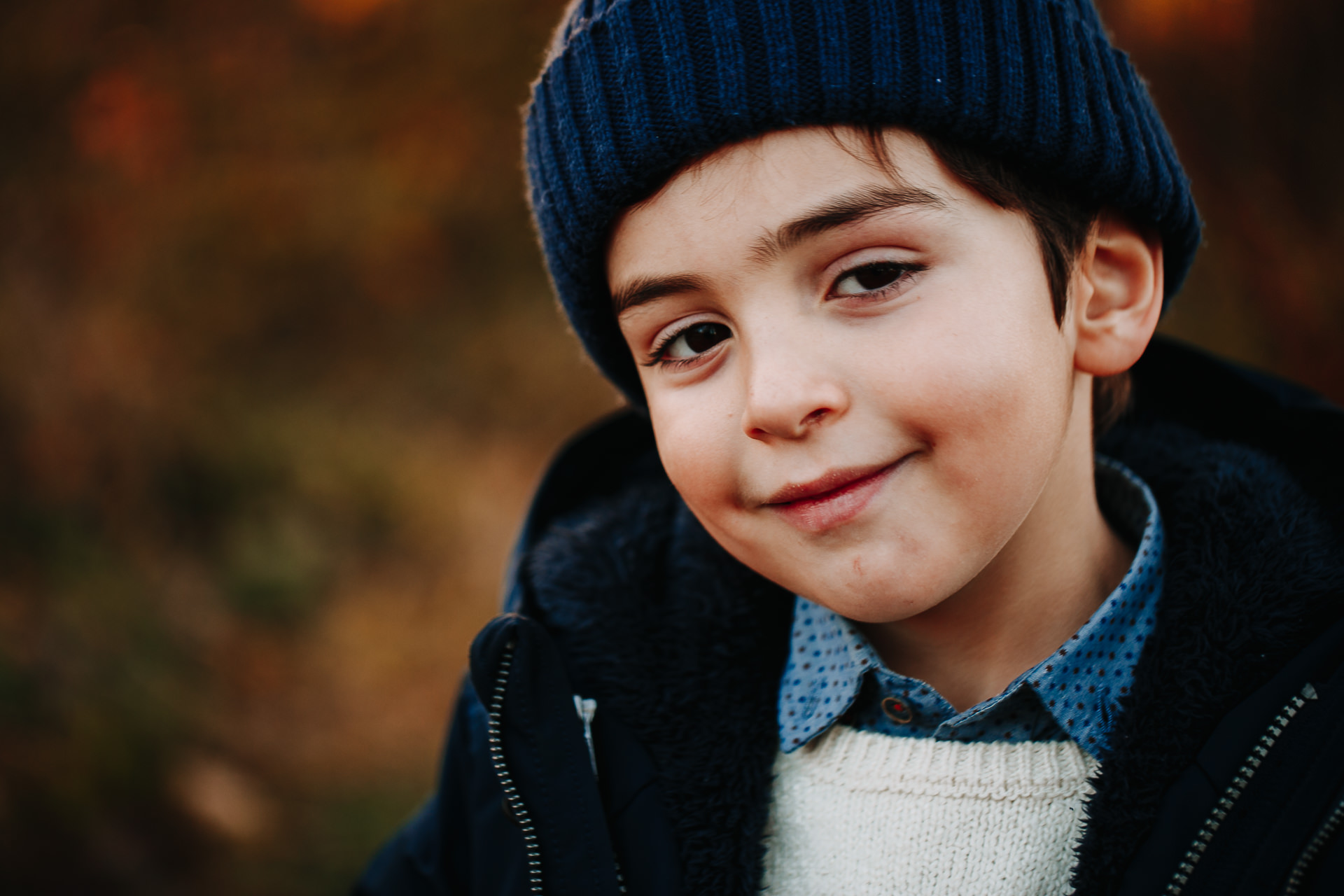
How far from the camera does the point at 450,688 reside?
289 centimetres

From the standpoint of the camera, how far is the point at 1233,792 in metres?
0.94

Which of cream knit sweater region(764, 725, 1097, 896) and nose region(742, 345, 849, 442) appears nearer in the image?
nose region(742, 345, 849, 442)

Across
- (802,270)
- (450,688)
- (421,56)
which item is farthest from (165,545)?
(802,270)

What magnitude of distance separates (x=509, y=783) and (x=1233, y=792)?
0.87 meters

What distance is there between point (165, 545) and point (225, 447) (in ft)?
1.18

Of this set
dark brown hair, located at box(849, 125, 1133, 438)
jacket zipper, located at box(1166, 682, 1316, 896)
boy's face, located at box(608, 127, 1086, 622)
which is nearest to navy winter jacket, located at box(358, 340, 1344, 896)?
jacket zipper, located at box(1166, 682, 1316, 896)

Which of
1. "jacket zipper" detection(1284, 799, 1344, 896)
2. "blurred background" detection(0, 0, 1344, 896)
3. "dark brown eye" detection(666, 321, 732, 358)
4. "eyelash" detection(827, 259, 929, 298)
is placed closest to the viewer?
"jacket zipper" detection(1284, 799, 1344, 896)

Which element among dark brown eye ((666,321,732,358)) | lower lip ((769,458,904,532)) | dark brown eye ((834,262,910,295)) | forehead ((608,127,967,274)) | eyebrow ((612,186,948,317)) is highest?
forehead ((608,127,967,274))

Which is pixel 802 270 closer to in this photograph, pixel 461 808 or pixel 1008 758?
pixel 1008 758

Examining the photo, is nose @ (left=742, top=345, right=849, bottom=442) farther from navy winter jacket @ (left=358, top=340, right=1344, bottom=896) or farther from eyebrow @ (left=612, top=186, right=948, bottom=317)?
navy winter jacket @ (left=358, top=340, right=1344, bottom=896)

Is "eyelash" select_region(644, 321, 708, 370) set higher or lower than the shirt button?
higher

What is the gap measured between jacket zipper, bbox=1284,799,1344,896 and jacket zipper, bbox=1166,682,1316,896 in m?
0.07

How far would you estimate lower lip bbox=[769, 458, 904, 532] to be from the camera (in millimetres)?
1014

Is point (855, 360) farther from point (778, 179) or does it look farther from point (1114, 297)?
point (1114, 297)
